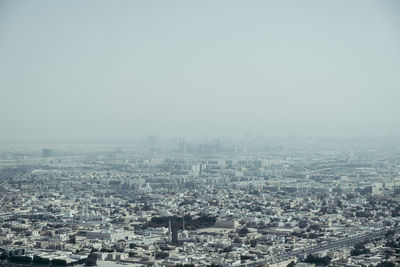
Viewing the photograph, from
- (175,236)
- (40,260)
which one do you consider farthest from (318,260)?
(40,260)

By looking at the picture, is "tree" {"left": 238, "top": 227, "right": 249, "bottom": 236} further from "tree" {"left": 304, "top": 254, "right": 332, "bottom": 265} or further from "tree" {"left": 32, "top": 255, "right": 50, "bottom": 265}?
"tree" {"left": 32, "top": 255, "right": 50, "bottom": 265}

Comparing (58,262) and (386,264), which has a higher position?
(386,264)

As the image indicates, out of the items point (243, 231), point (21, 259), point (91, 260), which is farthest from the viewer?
point (243, 231)

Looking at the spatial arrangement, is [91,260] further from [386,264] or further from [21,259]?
[386,264]

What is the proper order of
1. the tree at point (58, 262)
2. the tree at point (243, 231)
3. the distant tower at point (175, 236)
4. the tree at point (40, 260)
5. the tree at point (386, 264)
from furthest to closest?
the tree at point (243, 231) < the distant tower at point (175, 236) < the tree at point (40, 260) < the tree at point (58, 262) < the tree at point (386, 264)

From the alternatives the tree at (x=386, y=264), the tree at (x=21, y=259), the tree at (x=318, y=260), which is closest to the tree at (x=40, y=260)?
the tree at (x=21, y=259)

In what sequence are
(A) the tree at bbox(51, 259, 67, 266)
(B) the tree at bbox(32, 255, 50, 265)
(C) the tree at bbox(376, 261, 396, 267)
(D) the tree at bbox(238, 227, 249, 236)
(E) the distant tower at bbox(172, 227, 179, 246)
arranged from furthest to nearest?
(D) the tree at bbox(238, 227, 249, 236) < (E) the distant tower at bbox(172, 227, 179, 246) < (B) the tree at bbox(32, 255, 50, 265) < (A) the tree at bbox(51, 259, 67, 266) < (C) the tree at bbox(376, 261, 396, 267)

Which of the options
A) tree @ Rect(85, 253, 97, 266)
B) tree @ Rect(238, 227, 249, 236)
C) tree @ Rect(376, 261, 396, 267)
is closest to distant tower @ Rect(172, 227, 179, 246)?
tree @ Rect(238, 227, 249, 236)

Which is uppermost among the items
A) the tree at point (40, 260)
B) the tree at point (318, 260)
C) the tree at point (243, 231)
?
the tree at point (243, 231)

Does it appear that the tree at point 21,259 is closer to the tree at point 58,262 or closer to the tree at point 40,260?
the tree at point 40,260

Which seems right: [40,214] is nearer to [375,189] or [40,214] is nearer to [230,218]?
[230,218]

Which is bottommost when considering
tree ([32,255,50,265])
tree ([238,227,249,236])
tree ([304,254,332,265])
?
tree ([32,255,50,265])

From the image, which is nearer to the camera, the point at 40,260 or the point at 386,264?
the point at 386,264
